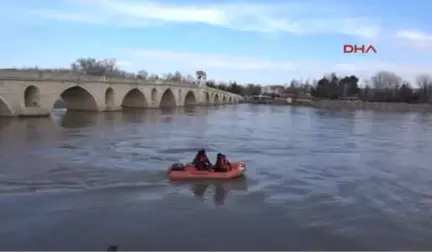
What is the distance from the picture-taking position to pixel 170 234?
41.7ft

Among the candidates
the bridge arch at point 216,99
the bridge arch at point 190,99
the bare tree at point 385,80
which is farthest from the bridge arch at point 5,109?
the bare tree at point 385,80

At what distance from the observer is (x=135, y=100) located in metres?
82.9

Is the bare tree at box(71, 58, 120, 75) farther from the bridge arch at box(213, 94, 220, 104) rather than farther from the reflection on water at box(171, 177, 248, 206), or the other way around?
the reflection on water at box(171, 177, 248, 206)

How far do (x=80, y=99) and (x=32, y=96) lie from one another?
13708 millimetres

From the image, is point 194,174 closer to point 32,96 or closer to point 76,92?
point 32,96

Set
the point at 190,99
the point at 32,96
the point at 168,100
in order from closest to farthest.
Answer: the point at 32,96 → the point at 168,100 → the point at 190,99

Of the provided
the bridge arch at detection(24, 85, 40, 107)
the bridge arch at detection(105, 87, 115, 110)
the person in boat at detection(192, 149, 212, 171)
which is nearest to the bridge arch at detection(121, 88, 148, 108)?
the bridge arch at detection(105, 87, 115, 110)

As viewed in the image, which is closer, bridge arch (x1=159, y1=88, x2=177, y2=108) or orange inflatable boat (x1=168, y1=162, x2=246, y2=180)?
orange inflatable boat (x1=168, y1=162, x2=246, y2=180)

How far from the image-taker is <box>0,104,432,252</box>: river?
12.3 metres

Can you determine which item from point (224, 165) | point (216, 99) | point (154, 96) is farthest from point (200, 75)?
point (224, 165)

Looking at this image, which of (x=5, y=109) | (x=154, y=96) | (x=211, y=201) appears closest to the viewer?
(x=211, y=201)

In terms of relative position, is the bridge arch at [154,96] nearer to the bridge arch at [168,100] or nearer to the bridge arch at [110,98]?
the bridge arch at [168,100]

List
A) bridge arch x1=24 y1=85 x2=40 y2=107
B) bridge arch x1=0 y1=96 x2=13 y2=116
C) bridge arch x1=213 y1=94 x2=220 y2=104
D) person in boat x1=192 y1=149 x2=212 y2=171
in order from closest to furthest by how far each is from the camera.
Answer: person in boat x1=192 y1=149 x2=212 y2=171
bridge arch x1=0 y1=96 x2=13 y2=116
bridge arch x1=24 y1=85 x2=40 y2=107
bridge arch x1=213 y1=94 x2=220 y2=104

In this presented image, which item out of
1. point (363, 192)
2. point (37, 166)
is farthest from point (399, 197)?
point (37, 166)
